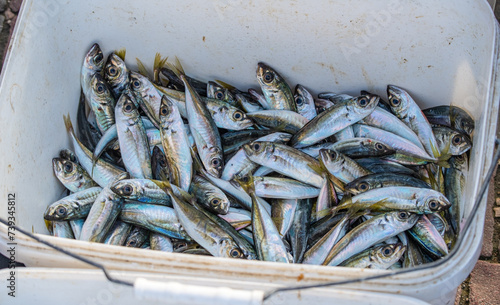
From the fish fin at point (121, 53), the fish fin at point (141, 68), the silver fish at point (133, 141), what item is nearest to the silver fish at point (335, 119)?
the silver fish at point (133, 141)

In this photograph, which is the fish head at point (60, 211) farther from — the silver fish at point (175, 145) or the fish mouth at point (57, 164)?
the silver fish at point (175, 145)

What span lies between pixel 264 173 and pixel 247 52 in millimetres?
755

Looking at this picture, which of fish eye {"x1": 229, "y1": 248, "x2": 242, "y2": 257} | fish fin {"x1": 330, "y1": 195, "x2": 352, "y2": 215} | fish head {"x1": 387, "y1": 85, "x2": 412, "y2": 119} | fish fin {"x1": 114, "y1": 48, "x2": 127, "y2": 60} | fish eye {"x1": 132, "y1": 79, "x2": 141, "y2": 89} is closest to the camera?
fish eye {"x1": 229, "y1": 248, "x2": 242, "y2": 257}

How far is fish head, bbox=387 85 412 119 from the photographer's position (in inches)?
98.2

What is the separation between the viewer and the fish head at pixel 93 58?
264cm

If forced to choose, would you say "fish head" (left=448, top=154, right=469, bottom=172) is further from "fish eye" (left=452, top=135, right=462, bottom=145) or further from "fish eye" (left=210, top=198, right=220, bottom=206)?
"fish eye" (left=210, top=198, right=220, bottom=206)

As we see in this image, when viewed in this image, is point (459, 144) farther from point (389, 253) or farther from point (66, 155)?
point (66, 155)

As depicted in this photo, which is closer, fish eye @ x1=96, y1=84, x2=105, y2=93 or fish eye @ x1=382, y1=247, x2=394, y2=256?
fish eye @ x1=382, y1=247, x2=394, y2=256

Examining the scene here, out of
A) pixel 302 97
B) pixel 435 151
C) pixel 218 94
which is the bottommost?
pixel 435 151

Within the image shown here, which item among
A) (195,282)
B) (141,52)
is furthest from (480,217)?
(141,52)

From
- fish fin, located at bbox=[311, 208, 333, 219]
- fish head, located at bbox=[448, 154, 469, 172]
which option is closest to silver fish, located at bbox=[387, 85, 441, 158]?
fish head, located at bbox=[448, 154, 469, 172]

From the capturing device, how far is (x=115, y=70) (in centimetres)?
263

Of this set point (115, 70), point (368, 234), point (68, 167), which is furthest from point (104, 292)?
point (115, 70)

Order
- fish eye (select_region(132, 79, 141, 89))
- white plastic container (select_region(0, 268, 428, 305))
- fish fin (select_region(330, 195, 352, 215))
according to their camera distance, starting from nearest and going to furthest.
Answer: white plastic container (select_region(0, 268, 428, 305)) → fish fin (select_region(330, 195, 352, 215)) → fish eye (select_region(132, 79, 141, 89))
